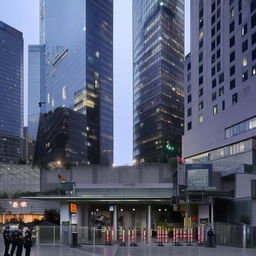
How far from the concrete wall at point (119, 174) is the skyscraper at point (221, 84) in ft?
43.8

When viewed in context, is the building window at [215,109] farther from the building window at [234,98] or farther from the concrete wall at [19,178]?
the concrete wall at [19,178]

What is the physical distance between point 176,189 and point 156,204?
9.03m

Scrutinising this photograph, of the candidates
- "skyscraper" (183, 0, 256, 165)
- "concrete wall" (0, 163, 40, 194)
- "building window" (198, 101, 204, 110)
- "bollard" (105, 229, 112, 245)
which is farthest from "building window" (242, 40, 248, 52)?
"bollard" (105, 229, 112, 245)

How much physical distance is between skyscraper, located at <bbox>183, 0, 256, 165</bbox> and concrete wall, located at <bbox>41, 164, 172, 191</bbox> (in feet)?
43.8

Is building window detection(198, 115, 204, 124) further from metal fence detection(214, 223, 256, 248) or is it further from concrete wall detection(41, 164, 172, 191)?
metal fence detection(214, 223, 256, 248)

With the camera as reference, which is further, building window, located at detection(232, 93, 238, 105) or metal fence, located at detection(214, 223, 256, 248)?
building window, located at detection(232, 93, 238, 105)

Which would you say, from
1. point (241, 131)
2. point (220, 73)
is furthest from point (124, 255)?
point (220, 73)

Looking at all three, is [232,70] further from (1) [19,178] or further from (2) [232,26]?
(1) [19,178]

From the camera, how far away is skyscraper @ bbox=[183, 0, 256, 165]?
236 ft

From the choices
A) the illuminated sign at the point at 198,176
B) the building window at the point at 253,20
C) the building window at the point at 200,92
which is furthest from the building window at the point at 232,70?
the illuminated sign at the point at 198,176

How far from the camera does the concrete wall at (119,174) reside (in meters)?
63.7

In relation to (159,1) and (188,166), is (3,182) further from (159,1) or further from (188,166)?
(159,1)

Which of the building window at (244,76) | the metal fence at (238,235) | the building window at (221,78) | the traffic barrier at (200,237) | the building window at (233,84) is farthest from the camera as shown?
the building window at (221,78)

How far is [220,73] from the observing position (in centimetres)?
8281
